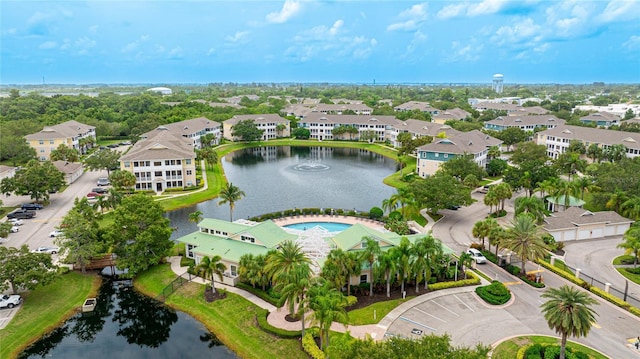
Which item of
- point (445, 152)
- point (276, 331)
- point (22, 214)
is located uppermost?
point (445, 152)

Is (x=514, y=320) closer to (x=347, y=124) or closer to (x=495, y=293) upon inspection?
(x=495, y=293)

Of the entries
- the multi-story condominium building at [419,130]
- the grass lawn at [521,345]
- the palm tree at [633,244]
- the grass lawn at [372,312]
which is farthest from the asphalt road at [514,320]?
the multi-story condominium building at [419,130]

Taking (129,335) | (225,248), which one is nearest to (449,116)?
(225,248)

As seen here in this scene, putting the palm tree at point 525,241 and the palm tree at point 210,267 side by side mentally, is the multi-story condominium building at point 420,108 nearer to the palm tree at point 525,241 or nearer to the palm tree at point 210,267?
the palm tree at point 525,241

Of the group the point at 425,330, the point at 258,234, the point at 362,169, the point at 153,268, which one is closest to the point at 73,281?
the point at 153,268

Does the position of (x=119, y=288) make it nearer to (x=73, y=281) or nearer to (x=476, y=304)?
(x=73, y=281)

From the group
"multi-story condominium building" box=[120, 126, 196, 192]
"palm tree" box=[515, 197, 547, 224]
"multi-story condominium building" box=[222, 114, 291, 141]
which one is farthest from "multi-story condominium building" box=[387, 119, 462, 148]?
"multi-story condominium building" box=[120, 126, 196, 192]
